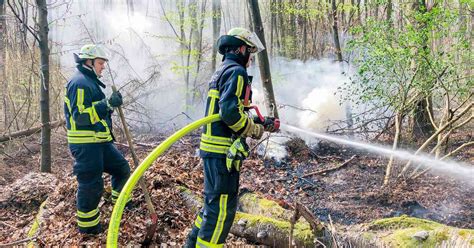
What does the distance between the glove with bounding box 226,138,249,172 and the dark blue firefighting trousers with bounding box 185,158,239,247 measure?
0.32 ft

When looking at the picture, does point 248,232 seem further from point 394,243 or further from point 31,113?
point 31,113

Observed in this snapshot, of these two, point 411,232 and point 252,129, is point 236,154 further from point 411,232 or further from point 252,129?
point 411,232

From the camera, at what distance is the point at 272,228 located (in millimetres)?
3889

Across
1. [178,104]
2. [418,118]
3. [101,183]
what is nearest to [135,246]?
[101,183]

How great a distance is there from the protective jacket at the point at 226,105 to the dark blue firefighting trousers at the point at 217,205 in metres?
0.15

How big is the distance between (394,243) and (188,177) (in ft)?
11.2

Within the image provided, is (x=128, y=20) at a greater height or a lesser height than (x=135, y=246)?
greater

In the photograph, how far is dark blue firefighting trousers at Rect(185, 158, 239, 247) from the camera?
131 inches

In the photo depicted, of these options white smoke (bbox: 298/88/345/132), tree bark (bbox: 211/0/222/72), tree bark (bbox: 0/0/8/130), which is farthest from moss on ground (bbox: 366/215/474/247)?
tree bark (bbox: 211/0/222/72)

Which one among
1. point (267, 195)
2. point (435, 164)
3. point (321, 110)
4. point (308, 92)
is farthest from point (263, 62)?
point (308, 92)

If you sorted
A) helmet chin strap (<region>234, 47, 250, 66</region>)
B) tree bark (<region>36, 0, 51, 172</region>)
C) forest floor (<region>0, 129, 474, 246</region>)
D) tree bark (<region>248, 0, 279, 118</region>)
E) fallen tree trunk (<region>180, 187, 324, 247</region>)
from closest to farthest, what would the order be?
helmet chin strap (<region>234, 47, 250, 66</region>) < fallen tree trunk (<region>180, 187, 324, 247</region>) < forest floor (<region>0, 129, 474, 246</region>) < tree bark (<region>36, 0, 51, 172</region>) < tree bark (<region>248, 0, 279, 118</region>)

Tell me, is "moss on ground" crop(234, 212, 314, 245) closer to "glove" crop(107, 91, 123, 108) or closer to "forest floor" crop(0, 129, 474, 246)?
"forest floor" crop(0, 129, 474, 246)

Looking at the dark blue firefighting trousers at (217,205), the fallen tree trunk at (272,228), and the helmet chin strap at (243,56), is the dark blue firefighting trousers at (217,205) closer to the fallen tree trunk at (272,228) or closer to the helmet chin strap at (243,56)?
the fallen tree trunk at (272,228)

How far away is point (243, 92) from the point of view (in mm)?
3350
